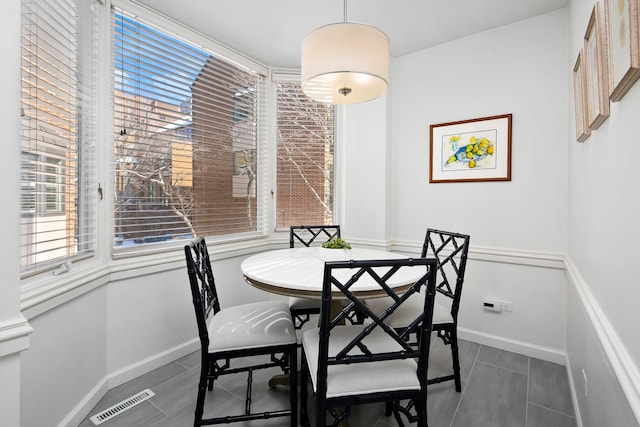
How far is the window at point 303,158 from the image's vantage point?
3260mm

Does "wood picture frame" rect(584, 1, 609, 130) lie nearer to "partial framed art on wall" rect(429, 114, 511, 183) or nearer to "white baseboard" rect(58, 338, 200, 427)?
"partial framed art on wall" rect(429, 114, 511, 183)

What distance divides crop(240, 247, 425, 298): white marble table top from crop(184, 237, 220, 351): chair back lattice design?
239mm

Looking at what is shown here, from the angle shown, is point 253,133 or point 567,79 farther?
point 253,133

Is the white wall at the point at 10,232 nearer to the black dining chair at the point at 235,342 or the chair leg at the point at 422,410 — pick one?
the black dining chair at the point at 235,342

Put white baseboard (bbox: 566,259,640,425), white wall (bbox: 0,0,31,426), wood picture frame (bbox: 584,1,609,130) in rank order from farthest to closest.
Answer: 1. wood picture frame (bbox: 584,1,609,130)
2. white wall (bbox: 0,0,31,426)
3. white baseboard (bbox: 566,259,640,425)

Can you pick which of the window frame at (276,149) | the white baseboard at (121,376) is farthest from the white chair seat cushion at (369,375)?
the window frame at (276,149)

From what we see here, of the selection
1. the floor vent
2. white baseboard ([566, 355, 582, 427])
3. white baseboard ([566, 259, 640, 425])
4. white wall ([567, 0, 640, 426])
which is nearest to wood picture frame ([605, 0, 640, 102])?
white wall ([567, 0, 640, 426])

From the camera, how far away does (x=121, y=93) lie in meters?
2.10

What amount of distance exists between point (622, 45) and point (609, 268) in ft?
2.35

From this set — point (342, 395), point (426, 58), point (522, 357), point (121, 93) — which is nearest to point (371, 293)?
point (342, 395)

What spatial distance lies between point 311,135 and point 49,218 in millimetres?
2303

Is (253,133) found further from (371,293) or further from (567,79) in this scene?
(567,79)

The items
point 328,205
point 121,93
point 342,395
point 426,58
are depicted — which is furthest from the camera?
point 328,205

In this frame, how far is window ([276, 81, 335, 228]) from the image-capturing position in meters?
3.26
